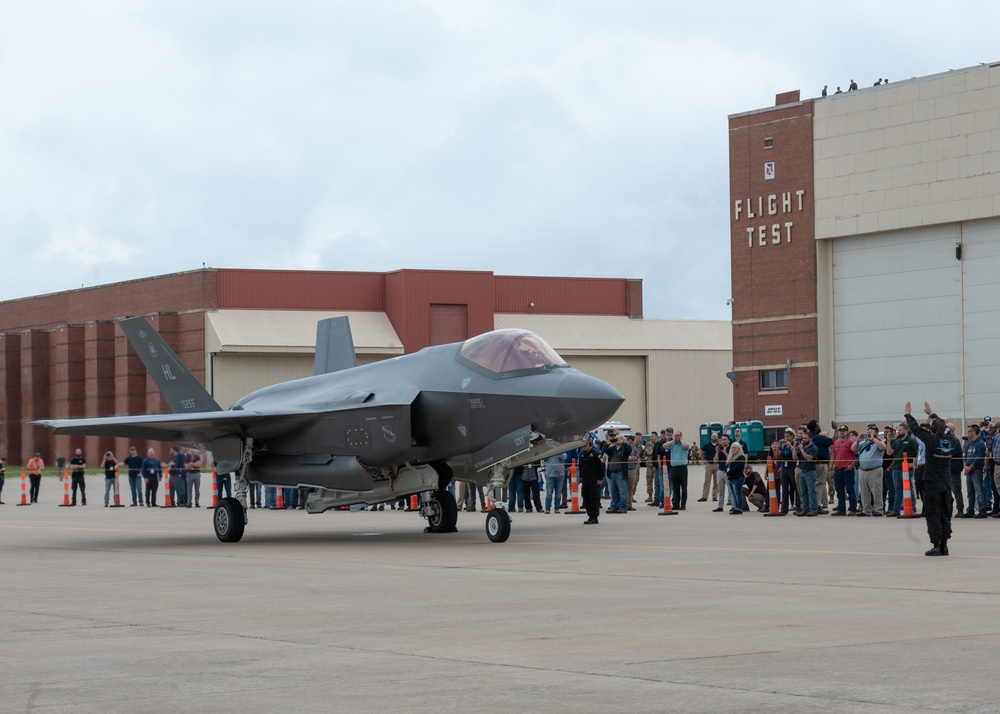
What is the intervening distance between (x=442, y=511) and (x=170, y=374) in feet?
20.1

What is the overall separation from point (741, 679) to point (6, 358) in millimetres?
86234

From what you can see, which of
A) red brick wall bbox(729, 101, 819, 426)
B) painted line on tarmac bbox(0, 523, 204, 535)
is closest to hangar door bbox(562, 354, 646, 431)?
red brick wall bbox(729, 101, 819, 426)

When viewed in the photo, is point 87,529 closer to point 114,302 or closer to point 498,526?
point 498,526

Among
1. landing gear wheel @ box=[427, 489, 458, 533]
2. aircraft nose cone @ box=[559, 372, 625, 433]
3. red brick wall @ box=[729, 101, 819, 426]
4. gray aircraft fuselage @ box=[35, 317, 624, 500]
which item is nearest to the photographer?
aircraft nose cone @ box=[559, 372, 625, 433]

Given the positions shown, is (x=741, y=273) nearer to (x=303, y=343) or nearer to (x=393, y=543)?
(x=303, y=343)

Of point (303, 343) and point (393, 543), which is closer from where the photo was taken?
point (393, 543)

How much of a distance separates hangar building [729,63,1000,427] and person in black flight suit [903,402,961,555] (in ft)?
129

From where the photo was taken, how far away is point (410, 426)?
2014cm

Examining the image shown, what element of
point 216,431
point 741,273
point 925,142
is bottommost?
point 216,431

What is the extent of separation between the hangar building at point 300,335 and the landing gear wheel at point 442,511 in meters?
49.6

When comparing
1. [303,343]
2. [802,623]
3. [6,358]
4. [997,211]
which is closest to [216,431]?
[802,623]

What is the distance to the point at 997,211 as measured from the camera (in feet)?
173

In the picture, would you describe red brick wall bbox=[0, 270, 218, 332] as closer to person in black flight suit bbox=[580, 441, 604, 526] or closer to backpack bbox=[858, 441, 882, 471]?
person in black flight suit bbox=[580, 441, 604, 526]

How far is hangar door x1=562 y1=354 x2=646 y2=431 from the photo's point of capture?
7962cm
